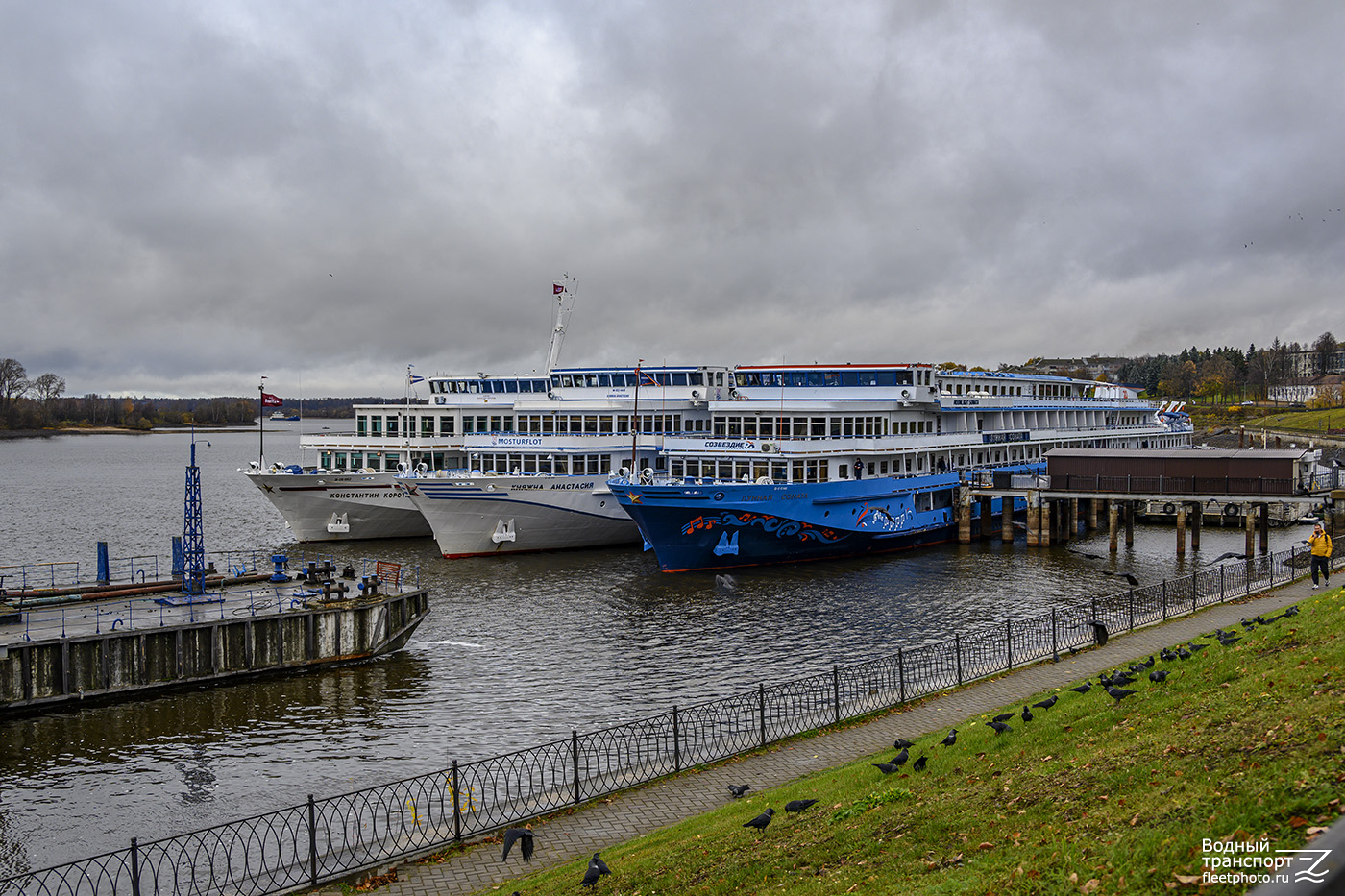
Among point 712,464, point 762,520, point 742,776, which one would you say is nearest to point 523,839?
point 742,776

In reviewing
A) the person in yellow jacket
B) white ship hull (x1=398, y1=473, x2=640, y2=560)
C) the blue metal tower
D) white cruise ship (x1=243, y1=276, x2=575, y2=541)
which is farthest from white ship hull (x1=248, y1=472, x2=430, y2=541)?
the person in yellow jacket

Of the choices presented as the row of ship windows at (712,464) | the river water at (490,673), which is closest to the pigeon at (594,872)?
the river water at (490,673)

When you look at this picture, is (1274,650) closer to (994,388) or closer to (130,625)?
(130,625)

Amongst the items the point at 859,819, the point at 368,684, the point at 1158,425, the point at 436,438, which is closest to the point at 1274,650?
the point at 859,819

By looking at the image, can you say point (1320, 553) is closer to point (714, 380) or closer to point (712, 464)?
point (712, 464)

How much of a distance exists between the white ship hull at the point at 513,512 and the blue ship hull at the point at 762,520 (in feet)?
27.5

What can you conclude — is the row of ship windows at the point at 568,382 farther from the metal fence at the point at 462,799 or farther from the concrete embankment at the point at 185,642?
the metal fence at the point at 462,799

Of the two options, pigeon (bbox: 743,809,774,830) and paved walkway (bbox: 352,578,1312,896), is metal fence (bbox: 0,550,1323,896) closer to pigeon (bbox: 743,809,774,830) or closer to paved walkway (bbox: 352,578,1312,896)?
paved walkway (bbox: 352,578,1312,896)

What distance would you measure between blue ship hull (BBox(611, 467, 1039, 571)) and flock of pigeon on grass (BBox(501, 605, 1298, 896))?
27.9 m

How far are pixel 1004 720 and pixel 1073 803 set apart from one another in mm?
6713

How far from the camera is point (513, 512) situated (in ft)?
182

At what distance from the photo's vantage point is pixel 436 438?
6347cm

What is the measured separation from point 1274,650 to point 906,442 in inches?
1522

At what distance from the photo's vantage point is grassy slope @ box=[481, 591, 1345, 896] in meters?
→ 9.45
